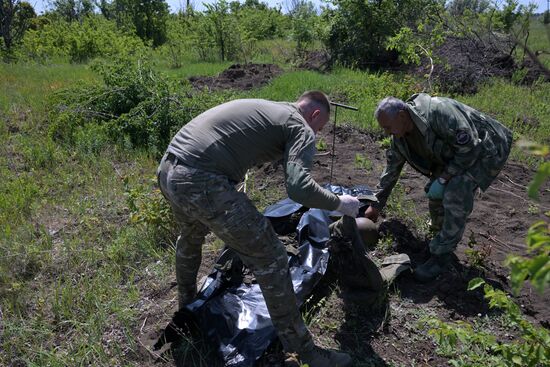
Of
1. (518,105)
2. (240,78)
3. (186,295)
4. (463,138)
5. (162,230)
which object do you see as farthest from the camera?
(240,78)

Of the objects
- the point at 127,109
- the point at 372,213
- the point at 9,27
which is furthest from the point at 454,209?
the point at 9,27

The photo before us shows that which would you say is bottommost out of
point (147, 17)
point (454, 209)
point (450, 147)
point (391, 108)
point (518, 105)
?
point (454, 209)

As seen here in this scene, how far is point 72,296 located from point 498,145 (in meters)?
3.58

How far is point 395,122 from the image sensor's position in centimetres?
368

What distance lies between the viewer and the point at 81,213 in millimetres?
5121

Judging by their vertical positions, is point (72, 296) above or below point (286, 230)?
below

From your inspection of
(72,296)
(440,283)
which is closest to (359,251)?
(440,283)

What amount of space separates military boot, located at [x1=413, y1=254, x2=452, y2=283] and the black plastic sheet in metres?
0.77

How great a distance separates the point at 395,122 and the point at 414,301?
1.38 meters

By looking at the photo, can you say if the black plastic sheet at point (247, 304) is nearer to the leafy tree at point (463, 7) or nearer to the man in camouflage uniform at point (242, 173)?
the man in camouflage uniform at point (242, 173)

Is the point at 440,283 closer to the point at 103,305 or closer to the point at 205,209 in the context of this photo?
the point at 205,209

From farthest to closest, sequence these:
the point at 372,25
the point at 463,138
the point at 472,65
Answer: the point at 372,25, the point at 472,65, the point at 463,138

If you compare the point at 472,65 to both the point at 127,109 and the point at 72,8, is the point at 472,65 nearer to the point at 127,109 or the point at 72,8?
the point at 127,109

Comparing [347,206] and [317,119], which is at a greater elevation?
[317,119]
